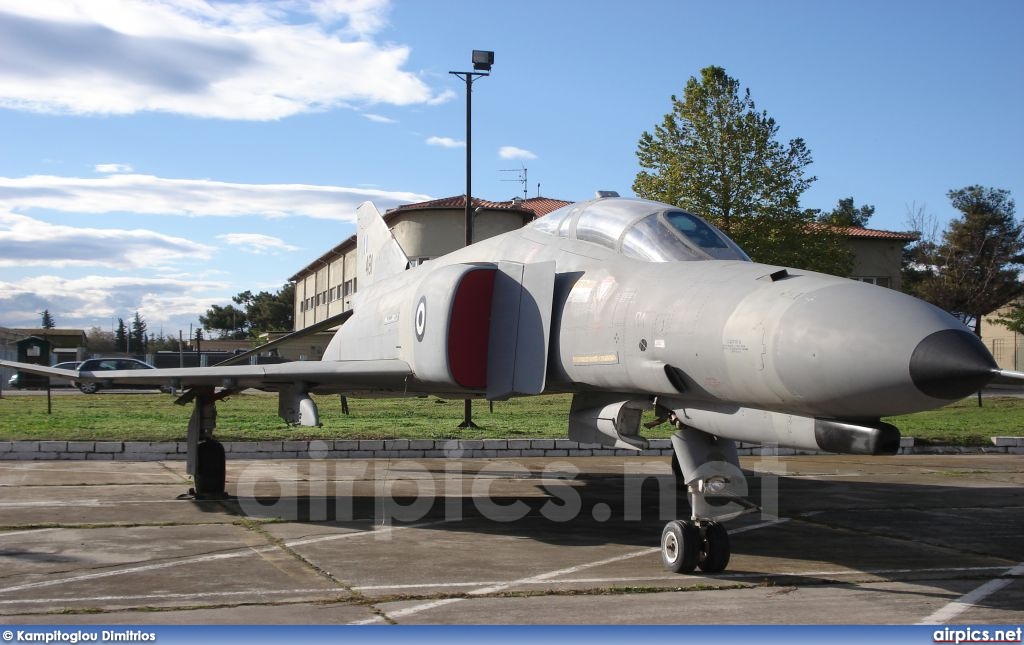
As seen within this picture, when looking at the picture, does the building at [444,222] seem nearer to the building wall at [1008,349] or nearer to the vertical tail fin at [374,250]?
the building wall at [1008,349]

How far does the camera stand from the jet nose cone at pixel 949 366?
497 cm

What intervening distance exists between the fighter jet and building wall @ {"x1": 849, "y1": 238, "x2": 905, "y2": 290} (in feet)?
139

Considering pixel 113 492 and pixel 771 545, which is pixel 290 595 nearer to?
pixel 771 545

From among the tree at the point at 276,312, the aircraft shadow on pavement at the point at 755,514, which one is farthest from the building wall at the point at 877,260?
the tree at the point at 276,312

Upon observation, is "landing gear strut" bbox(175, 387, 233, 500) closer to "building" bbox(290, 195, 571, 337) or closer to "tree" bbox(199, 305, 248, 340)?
"building" bbox(290, 195, 571, 337)

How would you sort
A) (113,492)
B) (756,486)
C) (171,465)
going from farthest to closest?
(171,465) < (756,486) < (113,492)

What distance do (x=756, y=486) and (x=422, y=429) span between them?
7410 millimetres

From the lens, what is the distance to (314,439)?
52.9ft

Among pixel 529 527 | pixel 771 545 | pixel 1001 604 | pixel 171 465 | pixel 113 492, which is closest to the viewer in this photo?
pixel 1001 604

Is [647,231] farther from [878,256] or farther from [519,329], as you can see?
[878,256]

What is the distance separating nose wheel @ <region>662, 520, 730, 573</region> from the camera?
22.7 ft

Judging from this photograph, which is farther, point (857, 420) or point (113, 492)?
point (113, 492)

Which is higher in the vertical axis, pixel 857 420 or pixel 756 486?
pixel 857 420

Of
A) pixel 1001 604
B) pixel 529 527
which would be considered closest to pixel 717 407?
pixel 1001 604
